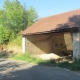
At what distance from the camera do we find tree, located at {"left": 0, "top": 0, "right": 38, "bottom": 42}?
2458 centimetres

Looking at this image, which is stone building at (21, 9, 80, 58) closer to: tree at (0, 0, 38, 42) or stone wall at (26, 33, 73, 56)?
stone wall at (26, 33, 73, 56)

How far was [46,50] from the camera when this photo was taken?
21.4m

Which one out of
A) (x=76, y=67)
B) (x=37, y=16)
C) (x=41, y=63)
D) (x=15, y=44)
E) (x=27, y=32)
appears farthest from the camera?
(x=37, y=16)

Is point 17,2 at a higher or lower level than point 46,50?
higher

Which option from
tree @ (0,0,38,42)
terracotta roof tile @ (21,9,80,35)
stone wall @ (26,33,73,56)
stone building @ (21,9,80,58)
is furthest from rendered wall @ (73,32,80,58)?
tree @ (0,0,38,42)

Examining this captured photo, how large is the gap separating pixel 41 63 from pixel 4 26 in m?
12.4

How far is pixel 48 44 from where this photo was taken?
21.5 m

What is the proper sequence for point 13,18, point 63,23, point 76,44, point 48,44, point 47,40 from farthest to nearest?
point 13,18 → point 48,44 → point 47,40 → point 63,23 → point 76,44

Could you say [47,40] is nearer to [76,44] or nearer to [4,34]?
[4,34]

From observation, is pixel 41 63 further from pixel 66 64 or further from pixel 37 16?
pixel 37 16

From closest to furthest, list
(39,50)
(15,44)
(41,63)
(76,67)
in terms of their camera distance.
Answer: (76,67) → (41,63) → (39,50) → (15,44)

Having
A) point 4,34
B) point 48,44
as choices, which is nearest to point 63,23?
point 48,44

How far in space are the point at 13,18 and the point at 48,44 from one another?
5.87 meters

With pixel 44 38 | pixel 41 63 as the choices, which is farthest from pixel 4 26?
pixel 41 63
